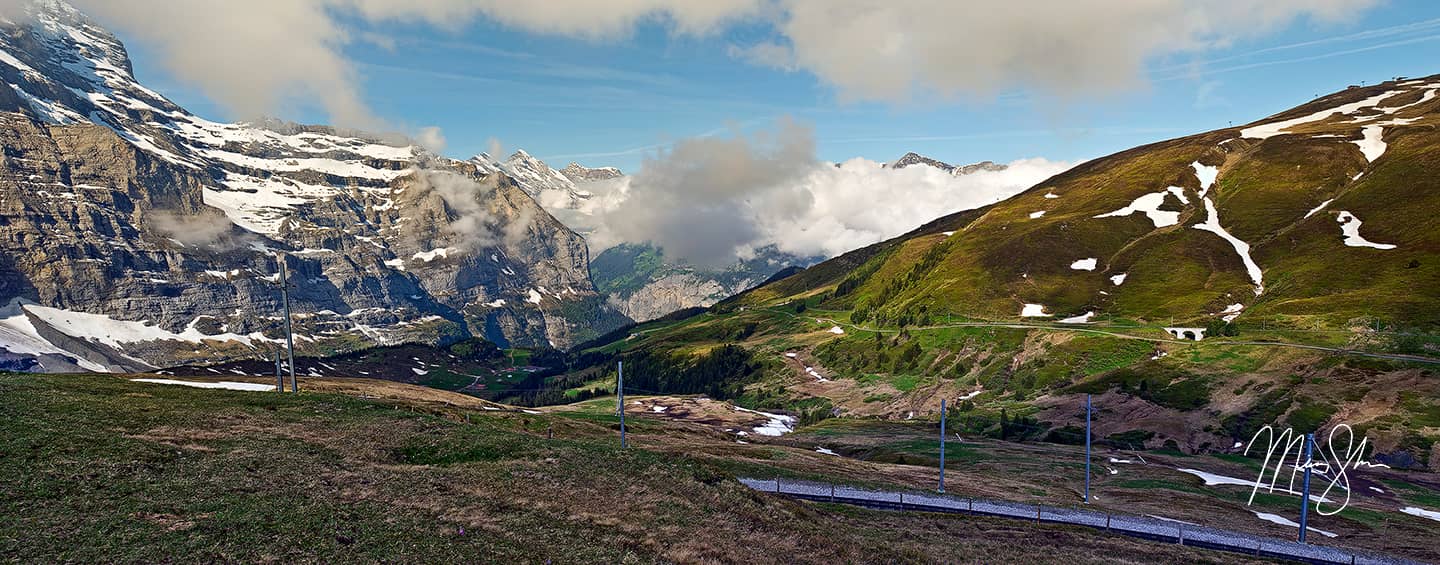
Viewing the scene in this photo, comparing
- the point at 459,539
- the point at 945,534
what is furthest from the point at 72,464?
the point at 945,534

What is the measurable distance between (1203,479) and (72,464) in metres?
116

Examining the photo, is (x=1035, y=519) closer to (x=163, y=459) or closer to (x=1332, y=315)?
(x=163, y=459)
